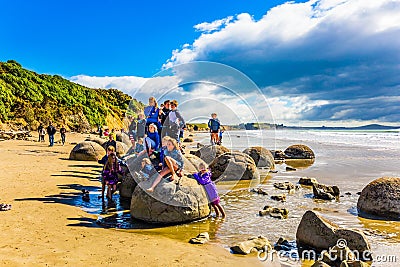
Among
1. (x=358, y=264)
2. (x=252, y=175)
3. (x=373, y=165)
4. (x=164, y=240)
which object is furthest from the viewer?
(x=373, y=165)

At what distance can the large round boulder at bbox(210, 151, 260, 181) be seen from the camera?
15.1 meters

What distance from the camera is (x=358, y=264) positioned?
5.46 meters

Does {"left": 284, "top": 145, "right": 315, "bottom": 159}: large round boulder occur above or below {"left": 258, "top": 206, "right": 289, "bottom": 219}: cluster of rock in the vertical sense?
above

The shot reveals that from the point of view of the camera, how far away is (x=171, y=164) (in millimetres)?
8805

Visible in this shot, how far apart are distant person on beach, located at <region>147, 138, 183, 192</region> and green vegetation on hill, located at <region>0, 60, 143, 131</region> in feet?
109

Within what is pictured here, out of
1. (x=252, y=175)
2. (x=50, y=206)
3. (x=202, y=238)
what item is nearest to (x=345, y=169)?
(x=252, y=175)

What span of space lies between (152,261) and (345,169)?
51.1ft

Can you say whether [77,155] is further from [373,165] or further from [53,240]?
[373,165]

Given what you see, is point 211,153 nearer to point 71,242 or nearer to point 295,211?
point 295,211

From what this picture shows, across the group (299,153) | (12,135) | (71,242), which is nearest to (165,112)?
(71,242)

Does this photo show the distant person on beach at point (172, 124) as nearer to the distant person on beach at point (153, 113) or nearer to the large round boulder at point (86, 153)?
the distant person on beach at point (153, 113)

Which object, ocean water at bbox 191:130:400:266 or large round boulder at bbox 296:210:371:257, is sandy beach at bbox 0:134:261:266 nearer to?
ocean water at bbox 191:130:400:266

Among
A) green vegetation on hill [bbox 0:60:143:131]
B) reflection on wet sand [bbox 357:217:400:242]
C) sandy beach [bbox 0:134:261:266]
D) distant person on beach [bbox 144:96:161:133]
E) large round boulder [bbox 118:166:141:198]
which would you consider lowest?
reflection on wet sand [bbox 357:217:400:242]

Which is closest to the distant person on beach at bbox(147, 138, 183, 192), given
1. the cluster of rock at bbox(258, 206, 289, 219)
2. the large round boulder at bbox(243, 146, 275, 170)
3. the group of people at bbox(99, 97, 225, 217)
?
the group of people at bbox(99, 97, 225, 217)
